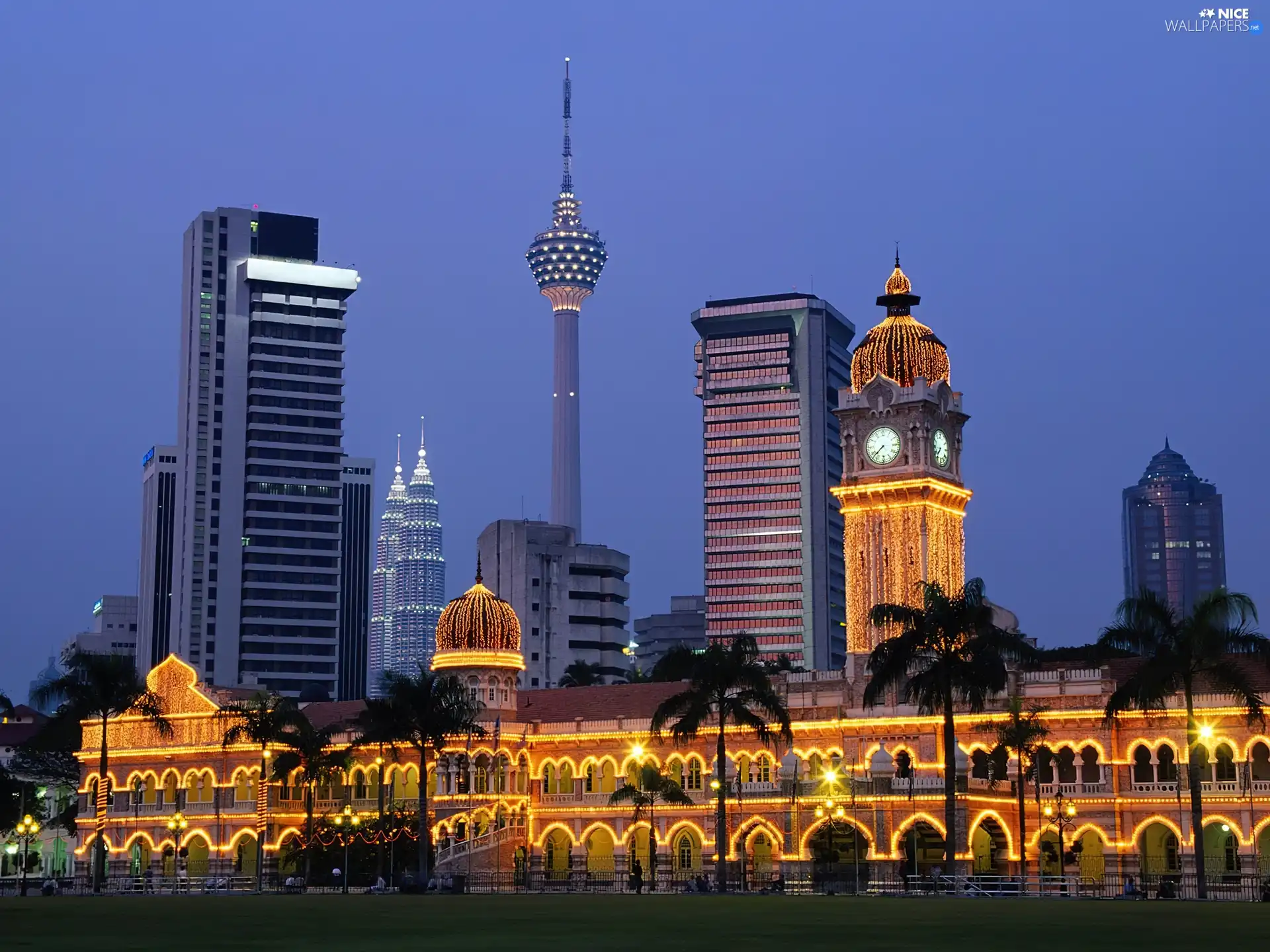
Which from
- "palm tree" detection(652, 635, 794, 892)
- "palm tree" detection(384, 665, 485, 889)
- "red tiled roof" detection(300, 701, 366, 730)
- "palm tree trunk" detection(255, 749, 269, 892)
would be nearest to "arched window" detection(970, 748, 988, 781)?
"palm tree" detection(652, 635, 794, 892)

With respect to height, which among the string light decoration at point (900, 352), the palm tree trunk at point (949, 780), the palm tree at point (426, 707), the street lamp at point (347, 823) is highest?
the string light decoration at point (900, 352)

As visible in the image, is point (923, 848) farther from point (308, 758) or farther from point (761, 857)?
point (308, 758)

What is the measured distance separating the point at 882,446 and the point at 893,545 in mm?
5690

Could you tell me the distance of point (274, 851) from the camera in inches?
4375

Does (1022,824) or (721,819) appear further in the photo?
(721,819)

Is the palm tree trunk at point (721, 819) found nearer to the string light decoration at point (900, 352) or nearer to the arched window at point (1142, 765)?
the arched window at point (1142, 765)

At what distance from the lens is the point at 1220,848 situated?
8850 cm

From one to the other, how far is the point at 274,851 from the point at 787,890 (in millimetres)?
38150

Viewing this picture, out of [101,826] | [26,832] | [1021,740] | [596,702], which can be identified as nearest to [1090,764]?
[1021,740]

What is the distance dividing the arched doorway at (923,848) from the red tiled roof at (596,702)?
699 inches

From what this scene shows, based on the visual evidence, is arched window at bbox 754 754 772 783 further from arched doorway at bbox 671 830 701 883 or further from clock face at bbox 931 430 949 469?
clock face at bbox 931 430 949 469

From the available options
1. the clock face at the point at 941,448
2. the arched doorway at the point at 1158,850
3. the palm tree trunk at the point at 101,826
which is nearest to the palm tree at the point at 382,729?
the palm tree trunk at the point at 101,826

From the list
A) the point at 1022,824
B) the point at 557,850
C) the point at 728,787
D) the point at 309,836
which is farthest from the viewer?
the point at 557,850

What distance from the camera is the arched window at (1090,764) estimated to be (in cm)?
9206
